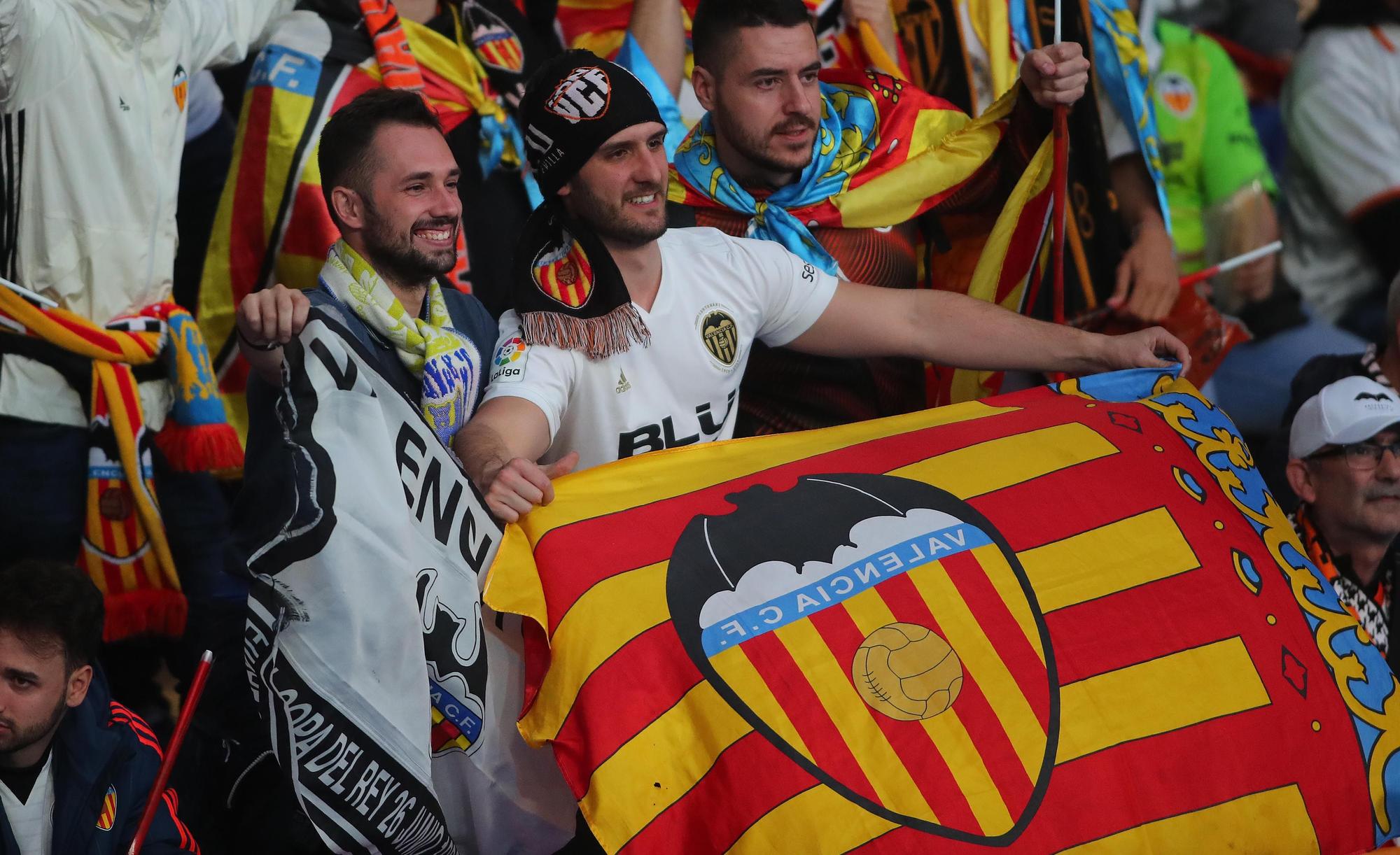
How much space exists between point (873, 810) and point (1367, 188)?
327 centimetres

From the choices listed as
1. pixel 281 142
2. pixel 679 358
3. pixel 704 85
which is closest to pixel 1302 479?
pixel 679 358

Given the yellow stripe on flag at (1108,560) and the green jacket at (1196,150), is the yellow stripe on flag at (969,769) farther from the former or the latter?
the green jacket at (1196,150)

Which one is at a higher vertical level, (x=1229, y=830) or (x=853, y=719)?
(x=853, y=719)

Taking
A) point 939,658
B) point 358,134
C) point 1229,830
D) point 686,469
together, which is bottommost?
point 1229,830

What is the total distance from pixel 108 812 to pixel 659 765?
1052mm

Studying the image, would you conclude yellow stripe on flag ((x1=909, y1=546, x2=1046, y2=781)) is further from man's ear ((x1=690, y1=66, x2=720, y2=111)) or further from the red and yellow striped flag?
man's ear ((x1=690, y1=66, x2=720, y2=111))

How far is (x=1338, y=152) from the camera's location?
4859mm

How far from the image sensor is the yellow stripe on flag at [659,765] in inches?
95.6

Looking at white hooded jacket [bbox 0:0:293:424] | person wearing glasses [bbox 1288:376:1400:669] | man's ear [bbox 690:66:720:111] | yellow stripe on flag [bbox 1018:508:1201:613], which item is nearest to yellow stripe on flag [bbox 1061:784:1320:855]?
yellow stripe on flag [bbox 1018:508:1201:613]

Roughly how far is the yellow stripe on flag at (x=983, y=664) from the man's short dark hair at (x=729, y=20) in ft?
5.08

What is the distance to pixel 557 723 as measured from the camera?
252 centimetres

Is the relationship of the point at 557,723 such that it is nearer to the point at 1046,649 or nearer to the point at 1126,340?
the point at 1046,649

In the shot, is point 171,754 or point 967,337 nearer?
point 171,754

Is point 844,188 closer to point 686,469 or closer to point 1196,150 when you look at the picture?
point 686,469
